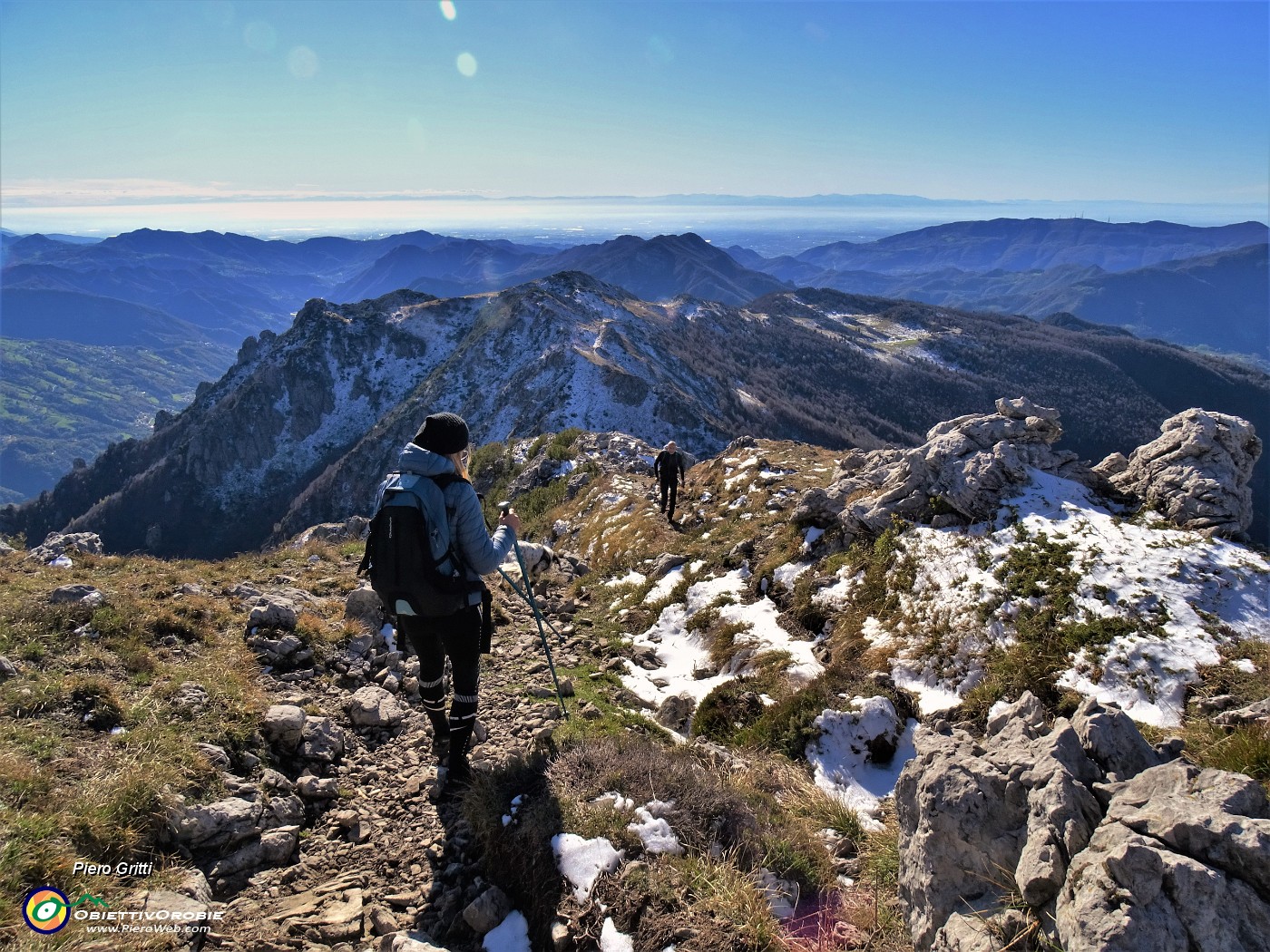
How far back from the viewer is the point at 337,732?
7.46 metres

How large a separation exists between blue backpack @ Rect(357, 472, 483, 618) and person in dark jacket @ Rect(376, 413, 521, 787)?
0.53 ft

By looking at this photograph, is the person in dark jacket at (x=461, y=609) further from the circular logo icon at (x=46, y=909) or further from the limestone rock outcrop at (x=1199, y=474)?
the limestone rock outcrop at (x=1199, y=474)

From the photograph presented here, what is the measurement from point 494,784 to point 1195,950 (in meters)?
5.35

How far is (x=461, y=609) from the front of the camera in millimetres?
6242

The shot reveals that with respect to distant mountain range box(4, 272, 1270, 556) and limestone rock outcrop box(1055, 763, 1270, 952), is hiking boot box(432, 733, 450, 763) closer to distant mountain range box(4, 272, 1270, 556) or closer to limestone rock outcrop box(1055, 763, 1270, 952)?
limestone rock outcrop box(1055, 763, 1270, 952)

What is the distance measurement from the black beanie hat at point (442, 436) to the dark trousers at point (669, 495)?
1547 cm

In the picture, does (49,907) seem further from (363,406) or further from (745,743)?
(363,406)

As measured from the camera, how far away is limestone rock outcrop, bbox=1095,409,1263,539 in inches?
394

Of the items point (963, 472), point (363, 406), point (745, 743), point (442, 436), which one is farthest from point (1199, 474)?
point (363, 406)

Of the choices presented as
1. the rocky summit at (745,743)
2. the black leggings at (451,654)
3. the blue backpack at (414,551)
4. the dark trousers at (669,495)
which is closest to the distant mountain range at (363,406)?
the dark trousers at (669,495)

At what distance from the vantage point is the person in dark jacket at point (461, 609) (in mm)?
6137

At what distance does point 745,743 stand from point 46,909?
6.98 meters

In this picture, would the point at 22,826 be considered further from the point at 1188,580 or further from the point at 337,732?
the point at 1188,580

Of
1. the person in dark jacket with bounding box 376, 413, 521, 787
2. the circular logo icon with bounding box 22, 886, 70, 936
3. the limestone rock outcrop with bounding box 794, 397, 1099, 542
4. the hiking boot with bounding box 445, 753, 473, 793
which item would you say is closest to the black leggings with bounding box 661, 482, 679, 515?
the limestone rock outcrop with bounding box 794, 397, 1099, 542
